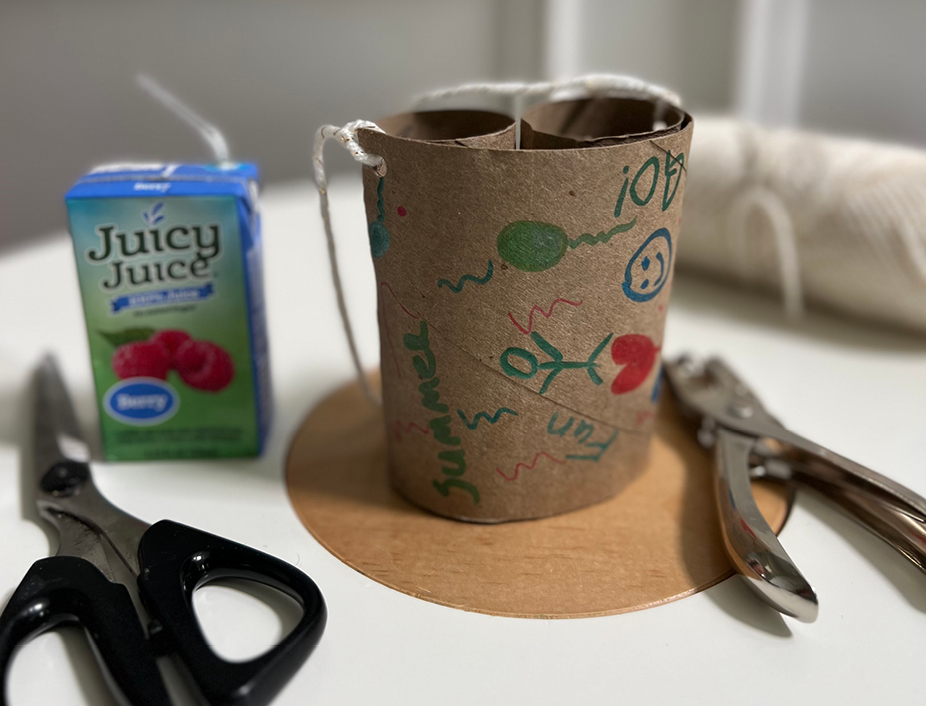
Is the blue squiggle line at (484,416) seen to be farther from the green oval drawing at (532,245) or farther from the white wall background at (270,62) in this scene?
the white wall background at (270,62)

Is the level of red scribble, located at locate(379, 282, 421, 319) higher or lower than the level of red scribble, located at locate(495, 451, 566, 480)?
higher

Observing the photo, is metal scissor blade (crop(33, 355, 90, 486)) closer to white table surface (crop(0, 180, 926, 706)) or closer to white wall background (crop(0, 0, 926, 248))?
white table surface (crop(0, 180, 926, 706))

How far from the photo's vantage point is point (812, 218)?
66 centimetres

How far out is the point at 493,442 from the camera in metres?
0.43

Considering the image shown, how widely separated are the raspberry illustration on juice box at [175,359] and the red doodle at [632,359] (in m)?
0.24

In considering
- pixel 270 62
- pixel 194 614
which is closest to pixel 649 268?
pixel 194 614

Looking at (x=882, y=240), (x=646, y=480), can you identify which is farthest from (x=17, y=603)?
(x=882, y=240)

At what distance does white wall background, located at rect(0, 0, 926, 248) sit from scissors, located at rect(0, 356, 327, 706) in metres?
0.96

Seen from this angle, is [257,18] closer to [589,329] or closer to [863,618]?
[589,329]

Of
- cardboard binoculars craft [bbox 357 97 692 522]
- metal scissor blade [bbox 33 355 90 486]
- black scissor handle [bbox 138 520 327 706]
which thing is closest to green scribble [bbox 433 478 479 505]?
cardboard binoculars craft [bbox 357 97 692 522]

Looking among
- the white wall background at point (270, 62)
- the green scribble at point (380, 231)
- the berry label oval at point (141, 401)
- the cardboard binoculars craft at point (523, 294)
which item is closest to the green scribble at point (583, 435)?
the cardboard binoculars craft at point (523, 294)

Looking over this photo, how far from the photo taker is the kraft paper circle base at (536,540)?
39 centimetres

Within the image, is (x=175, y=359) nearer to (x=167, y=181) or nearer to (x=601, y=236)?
(x=167, y=181)

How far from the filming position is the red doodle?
0.43 metres
